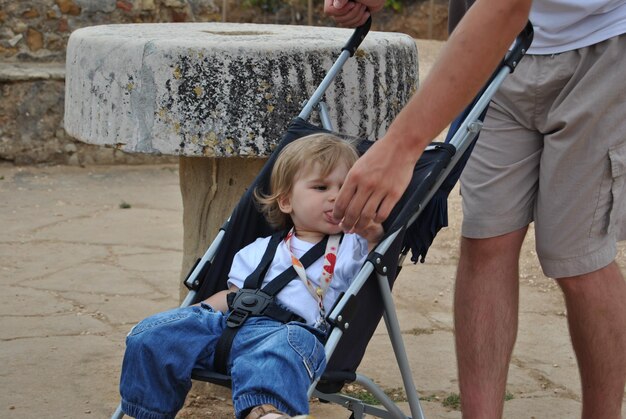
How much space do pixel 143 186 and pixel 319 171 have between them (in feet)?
11.7

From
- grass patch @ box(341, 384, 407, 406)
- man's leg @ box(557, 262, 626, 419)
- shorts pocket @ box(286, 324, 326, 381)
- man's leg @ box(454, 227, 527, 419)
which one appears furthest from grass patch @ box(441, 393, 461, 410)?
shorts pocket @ box(286, 324, 326, 381)

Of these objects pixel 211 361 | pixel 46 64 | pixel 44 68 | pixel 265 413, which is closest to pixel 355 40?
pixel 211 361

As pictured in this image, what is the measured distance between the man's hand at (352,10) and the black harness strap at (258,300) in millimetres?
597

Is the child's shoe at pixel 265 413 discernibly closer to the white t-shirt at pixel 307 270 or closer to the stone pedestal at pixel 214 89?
the white t-shirt at pixel 307 270

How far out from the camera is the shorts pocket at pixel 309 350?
2367mm

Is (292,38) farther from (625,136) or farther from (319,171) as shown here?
(625,136)

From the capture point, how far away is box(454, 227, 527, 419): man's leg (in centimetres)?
289

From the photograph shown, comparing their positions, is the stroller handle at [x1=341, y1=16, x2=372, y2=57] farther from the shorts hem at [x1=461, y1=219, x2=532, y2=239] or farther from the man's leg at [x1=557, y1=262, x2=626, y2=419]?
the man's leg at [x1=557, y1=262, x2=626, y2=419]

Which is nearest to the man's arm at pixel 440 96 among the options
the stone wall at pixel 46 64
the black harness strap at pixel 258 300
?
the black harness strap at pixel 258 300

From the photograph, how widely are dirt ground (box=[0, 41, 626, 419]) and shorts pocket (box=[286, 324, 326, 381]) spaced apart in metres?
0.86

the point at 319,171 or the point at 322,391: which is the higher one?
the point at 319,171

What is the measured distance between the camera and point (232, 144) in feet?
9.64

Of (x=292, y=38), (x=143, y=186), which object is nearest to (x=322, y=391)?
(x=292, y=38)

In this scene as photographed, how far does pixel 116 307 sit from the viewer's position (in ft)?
13.6
